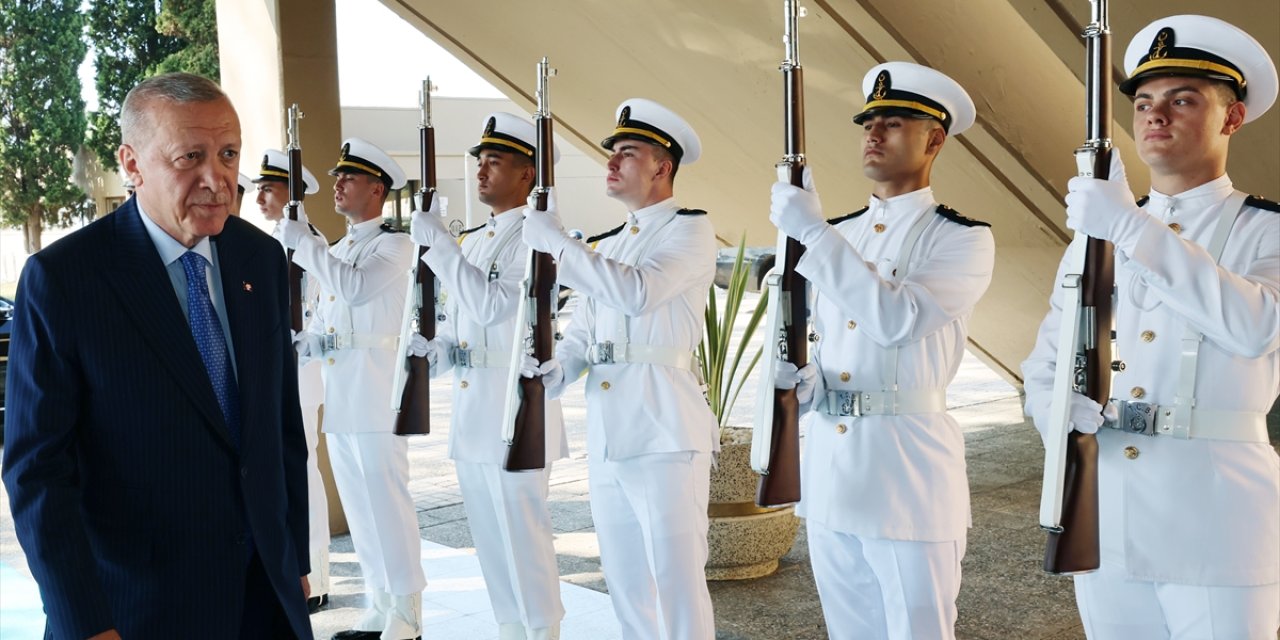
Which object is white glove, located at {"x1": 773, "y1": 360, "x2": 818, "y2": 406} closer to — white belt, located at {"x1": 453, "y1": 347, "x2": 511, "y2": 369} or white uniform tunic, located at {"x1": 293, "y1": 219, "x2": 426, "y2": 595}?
white belt, located at {"x1": 453, "y1": 347, "x2": 511, "y2": 369}

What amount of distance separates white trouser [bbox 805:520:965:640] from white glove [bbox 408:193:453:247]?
1871 mm

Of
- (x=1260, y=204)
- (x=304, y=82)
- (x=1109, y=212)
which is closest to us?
(x=1109, y=212)

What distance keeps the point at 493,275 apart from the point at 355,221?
3.56ft

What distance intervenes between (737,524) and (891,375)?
235 cm

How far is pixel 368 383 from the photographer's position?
4.93 meters

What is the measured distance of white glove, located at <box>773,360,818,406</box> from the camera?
10.2 feet

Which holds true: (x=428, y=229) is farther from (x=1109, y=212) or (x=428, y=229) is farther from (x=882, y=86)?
(x=1109, y=212)

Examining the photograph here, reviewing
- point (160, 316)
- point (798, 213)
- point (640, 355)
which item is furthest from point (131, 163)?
point (640, 355)

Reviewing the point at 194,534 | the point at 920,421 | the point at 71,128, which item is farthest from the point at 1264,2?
the point at 71,128

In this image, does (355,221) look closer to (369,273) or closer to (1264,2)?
(369,273)

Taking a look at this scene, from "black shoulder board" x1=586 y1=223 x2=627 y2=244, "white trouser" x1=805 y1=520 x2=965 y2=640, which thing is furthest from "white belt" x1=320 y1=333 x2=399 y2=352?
"white trouser" x1=805 y1=520 x2=965 y2=640

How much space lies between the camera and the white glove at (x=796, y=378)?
122 inches

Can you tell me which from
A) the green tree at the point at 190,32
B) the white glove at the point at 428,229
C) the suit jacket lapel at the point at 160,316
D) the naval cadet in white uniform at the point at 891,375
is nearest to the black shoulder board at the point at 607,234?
Result: the white glove at the point at 428,229

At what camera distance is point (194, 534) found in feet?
7.02
